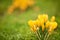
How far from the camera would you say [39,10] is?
1890 mm

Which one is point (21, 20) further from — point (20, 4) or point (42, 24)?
point (42, 24)

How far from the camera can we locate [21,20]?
5.92 feet

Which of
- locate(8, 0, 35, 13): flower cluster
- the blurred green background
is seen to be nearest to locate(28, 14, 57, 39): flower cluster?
the blurred green background

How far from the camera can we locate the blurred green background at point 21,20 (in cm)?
155

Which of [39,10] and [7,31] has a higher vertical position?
[39,10]

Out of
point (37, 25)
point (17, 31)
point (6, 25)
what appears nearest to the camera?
point (37, 25)

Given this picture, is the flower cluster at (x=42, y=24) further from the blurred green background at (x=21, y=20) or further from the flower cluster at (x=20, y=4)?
the flower cluster at (x=20, y=4)

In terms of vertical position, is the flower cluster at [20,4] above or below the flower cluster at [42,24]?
above

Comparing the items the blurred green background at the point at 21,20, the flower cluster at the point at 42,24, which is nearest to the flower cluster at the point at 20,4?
the blurred green background at the point at 21,20

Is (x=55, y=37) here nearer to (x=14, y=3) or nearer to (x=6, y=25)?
(x=6, y=25)

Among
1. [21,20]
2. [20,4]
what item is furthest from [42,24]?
[20,4]

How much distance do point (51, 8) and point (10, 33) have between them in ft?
1.55

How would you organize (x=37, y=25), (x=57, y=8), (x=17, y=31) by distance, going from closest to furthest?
(x=37, y=25)
(x=17, y=31)
(x=57, y=8)

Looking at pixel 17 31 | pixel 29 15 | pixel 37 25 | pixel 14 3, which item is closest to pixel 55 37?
pixel 37 25
